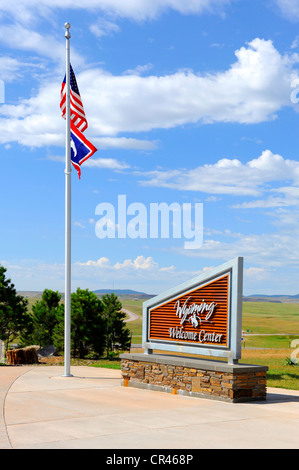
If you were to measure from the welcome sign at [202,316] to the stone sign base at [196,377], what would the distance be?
41 cm

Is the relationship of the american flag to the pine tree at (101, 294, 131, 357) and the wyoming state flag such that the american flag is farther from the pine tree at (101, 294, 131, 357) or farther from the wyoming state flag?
the pine tree at (101, 294, 131, 357)

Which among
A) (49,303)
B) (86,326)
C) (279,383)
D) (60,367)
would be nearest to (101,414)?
(279,383)

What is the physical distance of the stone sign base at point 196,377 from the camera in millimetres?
13492

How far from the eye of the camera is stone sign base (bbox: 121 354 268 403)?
13.5 meters

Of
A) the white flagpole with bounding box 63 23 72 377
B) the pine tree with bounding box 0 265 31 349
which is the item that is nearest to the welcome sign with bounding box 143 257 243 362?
the white flagpole with bounding box 63 23 72 377

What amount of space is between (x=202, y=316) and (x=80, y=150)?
758cm

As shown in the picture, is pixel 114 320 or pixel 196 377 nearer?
pixel 196 377

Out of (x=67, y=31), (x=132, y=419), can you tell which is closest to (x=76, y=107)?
(x=67, y=31)

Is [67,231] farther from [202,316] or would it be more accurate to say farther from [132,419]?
[132,419]

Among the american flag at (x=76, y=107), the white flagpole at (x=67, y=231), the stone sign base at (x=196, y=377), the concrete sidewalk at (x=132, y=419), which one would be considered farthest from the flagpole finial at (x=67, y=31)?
the concrete sidewalk at (x=132, y=419)

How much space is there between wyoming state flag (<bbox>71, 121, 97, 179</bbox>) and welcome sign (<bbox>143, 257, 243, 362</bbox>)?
5.63m

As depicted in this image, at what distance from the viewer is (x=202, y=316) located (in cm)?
1472
